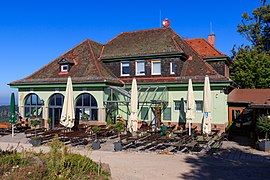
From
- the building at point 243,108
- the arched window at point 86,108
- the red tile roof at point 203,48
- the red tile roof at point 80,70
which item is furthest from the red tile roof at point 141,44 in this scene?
the building at point 243,108

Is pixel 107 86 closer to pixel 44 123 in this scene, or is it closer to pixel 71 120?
pixel 71 120

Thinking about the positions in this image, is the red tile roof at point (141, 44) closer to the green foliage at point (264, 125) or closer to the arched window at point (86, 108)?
the arched window at point (86, 108)

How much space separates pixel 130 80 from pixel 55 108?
673 cm

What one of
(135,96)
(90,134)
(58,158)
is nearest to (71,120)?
(90,134)

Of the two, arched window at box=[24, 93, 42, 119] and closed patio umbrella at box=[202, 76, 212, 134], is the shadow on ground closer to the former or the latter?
closed patio umbrella at box=[202, 76, 212, 134]

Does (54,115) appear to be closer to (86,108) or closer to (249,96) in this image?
(86,108)

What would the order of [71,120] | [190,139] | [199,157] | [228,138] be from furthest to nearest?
1. [228,138]
2. [71,120]
3. [190,139]
4. [199,157]

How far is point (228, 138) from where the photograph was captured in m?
19.1

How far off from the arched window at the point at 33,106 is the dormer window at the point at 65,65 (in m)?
3.15

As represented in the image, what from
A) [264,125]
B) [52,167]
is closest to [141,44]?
[264,125]

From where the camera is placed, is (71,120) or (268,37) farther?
(268,37)

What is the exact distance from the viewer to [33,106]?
23781 mm

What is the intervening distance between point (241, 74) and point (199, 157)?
61.1 ft

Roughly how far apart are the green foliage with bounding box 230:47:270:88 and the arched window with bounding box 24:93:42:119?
66.2 feet
